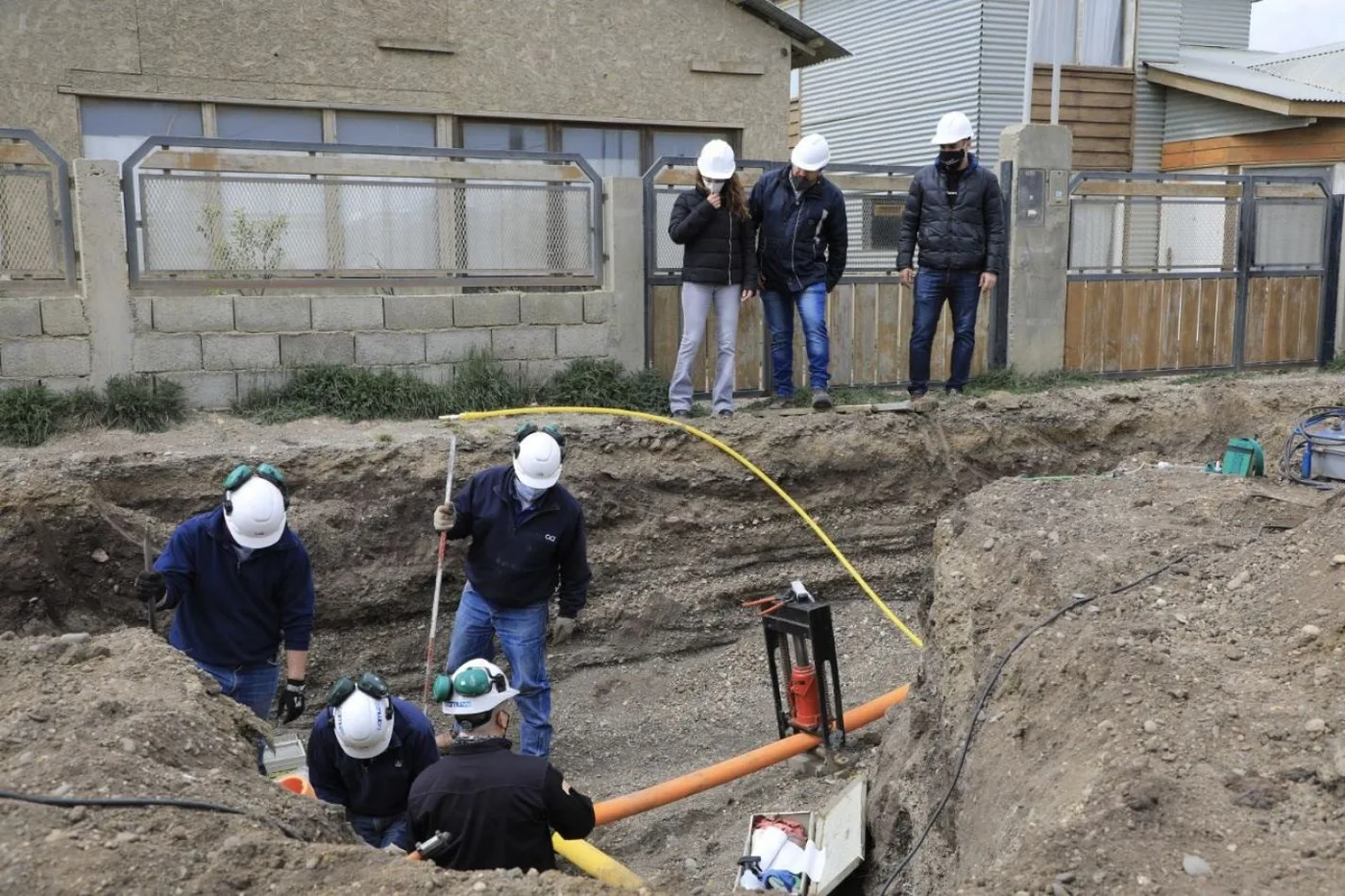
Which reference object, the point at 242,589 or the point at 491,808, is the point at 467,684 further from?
the point at 242,589

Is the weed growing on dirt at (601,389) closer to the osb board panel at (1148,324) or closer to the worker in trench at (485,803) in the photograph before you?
the osb board panel at (1148,324)

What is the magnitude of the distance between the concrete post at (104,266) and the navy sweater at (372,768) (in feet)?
14.2

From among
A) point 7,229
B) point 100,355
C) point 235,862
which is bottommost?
point 235,862

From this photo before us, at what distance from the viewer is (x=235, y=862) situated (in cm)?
342

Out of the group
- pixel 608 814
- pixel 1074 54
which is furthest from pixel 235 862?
pixel 1074 54

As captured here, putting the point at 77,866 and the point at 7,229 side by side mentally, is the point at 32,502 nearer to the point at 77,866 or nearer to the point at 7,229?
the point at 7,229

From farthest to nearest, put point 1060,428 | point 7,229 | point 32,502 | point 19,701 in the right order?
point 1060,428
point 7,229
point 32,502
point 19,701

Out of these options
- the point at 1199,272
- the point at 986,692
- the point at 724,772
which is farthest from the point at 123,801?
the point at 1199,272

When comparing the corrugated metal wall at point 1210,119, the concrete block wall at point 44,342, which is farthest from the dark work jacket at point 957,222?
the corrugated metal wall at point 1210,119

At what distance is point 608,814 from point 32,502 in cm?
398

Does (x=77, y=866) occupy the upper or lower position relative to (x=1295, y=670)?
lower

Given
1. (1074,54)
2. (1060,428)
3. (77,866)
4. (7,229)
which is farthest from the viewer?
(1074,54)

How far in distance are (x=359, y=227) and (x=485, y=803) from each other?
18.7 feet

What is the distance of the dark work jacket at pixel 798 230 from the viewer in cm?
887
